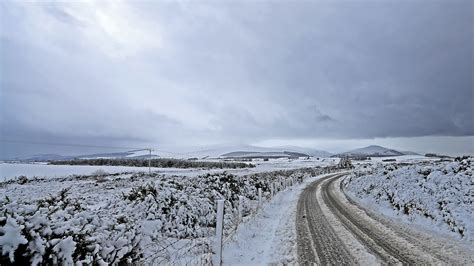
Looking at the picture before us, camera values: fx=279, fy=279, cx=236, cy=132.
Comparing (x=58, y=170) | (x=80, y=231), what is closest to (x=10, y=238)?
(x=80, y=231)

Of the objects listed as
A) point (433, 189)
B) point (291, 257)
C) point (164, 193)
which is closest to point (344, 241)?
point (291, 257)

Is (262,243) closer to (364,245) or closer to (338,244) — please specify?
(338,244)

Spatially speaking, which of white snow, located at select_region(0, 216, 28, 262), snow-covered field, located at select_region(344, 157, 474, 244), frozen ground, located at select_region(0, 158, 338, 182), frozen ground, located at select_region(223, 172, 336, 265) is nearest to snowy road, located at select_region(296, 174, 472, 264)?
frozen ground, located at select_region(223, 172, 336, 265)

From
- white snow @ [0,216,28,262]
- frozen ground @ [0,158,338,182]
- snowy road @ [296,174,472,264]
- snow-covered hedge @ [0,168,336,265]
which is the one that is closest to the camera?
white snow @ [0,216,28,262]

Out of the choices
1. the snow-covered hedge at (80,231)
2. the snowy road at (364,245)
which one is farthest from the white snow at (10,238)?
the snowy road at (364,245)

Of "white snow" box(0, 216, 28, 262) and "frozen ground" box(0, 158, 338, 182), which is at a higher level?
"white snow" box(0, 216, 28, 262)

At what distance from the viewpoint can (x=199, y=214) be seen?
11.0 metres

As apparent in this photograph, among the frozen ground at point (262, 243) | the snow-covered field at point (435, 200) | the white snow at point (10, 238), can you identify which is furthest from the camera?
the snow-covered field at point (435, 200)

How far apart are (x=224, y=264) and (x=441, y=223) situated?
28.4ft

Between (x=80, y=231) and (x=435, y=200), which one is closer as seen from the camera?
(x=80, y=231)

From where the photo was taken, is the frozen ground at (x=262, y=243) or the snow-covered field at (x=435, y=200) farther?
the snow-covered field at (x=435, y=200)

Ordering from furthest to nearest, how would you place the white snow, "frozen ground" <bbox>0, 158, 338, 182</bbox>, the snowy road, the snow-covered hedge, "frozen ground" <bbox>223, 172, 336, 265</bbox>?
"frozen ground" <bbox>0, 158, 338, 182</bbox> → "frozen ground" <bbox>223, 172, 336, 265</bbox> → the snowy road → the snow-covered hedge → the white snow

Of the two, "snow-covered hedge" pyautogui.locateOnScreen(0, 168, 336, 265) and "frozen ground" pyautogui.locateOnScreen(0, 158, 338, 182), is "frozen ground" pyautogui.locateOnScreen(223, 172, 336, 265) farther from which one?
"frozen ground" pyautogui.locateOnScreen(0, 158, 338, 182)

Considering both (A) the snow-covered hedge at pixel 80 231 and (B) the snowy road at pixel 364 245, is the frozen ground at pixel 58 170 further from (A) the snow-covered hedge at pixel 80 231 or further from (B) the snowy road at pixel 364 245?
(A) the snow-covered hedge at pixel 80 231
